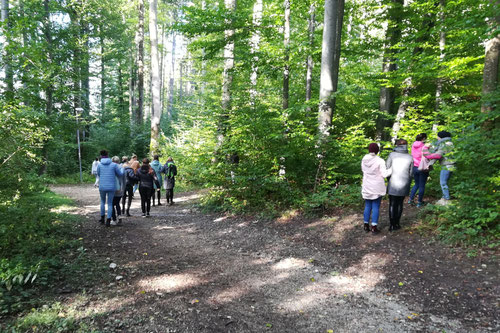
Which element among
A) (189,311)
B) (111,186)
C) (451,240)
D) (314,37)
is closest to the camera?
(189,311)

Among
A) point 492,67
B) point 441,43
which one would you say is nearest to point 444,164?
point 492,67

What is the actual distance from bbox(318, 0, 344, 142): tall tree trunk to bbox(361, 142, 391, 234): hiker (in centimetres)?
189

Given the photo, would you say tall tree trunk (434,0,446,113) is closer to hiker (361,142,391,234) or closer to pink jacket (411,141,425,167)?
pink jacket (411,141,425,167)

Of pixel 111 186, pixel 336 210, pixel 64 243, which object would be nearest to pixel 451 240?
pixel 336 210

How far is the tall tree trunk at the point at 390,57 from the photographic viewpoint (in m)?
10.6

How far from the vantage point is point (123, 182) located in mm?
8008

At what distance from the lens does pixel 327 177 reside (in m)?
7.79

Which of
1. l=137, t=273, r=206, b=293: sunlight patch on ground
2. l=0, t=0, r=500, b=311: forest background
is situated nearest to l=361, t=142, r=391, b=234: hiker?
l=0, t=0, r=500, b=311: forest background

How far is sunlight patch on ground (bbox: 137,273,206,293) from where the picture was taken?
3.98m

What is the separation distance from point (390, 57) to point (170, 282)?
1092 cm

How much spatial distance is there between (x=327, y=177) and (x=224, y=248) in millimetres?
3556

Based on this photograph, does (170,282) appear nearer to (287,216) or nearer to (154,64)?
(287,216)

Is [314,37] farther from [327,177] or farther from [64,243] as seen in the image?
[64,243]

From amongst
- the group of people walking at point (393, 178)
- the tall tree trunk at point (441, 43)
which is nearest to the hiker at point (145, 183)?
the group of people walking at point (393, 178)
